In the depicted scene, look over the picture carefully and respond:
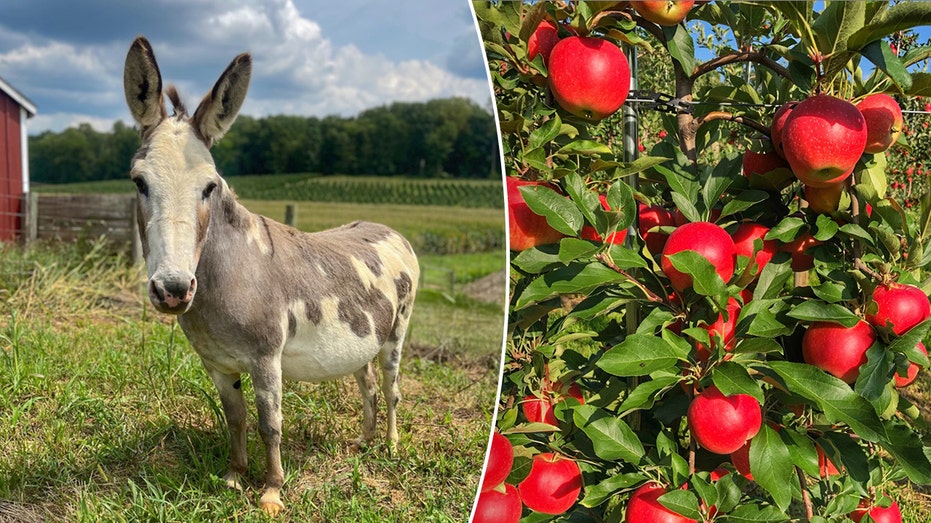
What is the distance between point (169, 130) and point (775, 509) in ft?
4.14

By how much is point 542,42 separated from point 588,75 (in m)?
0.14

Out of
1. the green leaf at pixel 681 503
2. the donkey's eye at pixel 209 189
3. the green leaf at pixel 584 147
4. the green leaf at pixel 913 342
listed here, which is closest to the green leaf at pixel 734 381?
the green leaf at pixel 681 503

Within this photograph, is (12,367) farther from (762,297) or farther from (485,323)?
(485,323)

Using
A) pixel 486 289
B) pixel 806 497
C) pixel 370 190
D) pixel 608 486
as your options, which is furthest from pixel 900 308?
pixel 486 289

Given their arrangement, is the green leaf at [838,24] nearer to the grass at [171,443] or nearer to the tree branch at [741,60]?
the tree branch at [741,60]

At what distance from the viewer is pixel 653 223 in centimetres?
153

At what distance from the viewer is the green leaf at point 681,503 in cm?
129

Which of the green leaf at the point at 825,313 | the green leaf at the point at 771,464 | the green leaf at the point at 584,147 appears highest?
the green leaf at the point at 584,147

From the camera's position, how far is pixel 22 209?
1.64m

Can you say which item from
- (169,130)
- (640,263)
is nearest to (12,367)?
(169,130)

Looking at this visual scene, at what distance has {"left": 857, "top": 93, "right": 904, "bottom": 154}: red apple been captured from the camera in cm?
141

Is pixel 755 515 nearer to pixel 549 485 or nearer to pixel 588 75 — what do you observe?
pixel 549 485

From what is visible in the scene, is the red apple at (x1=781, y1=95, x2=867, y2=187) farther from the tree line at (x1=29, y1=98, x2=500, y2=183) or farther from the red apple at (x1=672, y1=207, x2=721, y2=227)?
the tree line at (x1=29, y1=98, x2=500, y2=183)

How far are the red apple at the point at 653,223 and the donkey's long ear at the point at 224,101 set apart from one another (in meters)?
0.86
